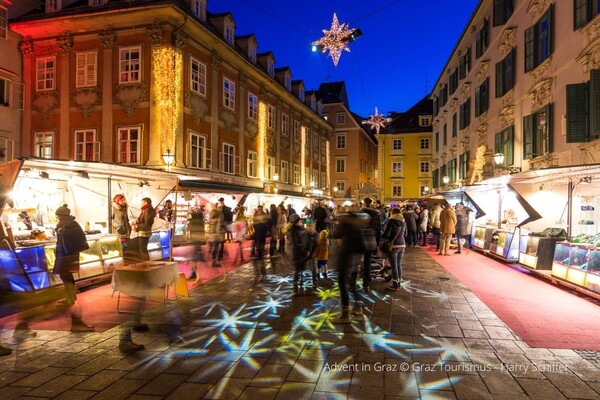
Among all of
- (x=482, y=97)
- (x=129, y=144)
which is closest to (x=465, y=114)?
(x=482, y=97)

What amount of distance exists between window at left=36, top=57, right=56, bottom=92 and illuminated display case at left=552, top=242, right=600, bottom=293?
2275 cm

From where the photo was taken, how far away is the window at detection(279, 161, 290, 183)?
105 ft

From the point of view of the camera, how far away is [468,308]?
7.30 m

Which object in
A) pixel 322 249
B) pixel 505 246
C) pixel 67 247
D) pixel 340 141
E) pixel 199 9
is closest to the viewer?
pixel 67 247

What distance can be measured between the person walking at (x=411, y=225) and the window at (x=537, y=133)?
→ 4.74 m

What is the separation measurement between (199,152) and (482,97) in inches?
599

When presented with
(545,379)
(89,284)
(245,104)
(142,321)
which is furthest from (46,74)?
(545,379)

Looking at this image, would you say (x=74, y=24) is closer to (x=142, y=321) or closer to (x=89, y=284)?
(x=89, y=284)

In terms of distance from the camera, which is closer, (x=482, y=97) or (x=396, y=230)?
(x=396, y=230)

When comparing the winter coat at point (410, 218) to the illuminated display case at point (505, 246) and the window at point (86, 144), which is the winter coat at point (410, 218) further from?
the window at point (86, 144)

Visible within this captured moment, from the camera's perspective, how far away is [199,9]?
21.4 m

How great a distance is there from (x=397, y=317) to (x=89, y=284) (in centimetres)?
692

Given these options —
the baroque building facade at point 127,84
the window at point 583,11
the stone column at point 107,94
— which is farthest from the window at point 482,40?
the stone column at point 107,94

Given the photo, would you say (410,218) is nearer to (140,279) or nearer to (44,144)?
(140,279)
